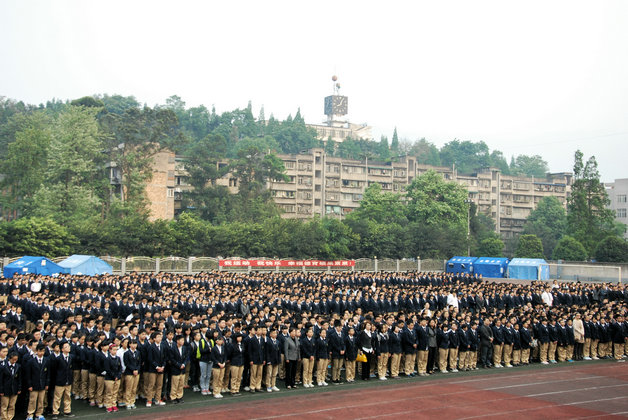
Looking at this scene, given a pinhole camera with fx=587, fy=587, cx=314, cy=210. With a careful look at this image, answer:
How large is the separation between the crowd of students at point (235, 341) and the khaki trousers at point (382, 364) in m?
0.02

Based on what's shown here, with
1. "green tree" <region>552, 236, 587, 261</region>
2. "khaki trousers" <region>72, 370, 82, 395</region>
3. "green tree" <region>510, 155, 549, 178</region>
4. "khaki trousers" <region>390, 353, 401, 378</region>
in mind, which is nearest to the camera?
"khaki trousers" <region>72, 370, 82, 395</region>

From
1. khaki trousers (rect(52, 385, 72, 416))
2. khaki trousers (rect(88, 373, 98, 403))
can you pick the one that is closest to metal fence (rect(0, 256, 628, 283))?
khaki trousers (rect(88, 373, 98, 403))

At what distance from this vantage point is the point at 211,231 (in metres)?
39.4

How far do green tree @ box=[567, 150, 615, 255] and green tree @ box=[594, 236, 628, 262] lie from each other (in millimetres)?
6130

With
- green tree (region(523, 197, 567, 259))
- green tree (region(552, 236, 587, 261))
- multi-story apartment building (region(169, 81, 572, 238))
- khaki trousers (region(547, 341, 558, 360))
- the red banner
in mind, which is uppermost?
multi-story apartment building (region(169, 81, 572, 238))

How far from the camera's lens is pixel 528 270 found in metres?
34.7

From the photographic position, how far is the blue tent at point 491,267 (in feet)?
117

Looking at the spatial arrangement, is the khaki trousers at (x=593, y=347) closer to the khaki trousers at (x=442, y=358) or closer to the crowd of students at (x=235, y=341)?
the crowd of students at (x=235, y=341)

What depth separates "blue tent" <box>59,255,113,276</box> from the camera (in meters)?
26.6

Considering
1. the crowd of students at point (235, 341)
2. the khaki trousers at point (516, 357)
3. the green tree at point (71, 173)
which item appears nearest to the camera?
the crowd of students at point (235, 341)

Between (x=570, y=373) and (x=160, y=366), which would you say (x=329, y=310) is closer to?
(x=570, y=373)

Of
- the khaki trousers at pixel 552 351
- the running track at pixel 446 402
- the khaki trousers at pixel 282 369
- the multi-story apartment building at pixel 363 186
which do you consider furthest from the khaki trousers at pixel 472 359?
the multi-story apartment building at pixel 363 186

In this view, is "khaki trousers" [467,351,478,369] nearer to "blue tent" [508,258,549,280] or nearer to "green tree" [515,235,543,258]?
"blue tent" [508,258,549,280]

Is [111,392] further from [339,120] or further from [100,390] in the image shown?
[339,120]
